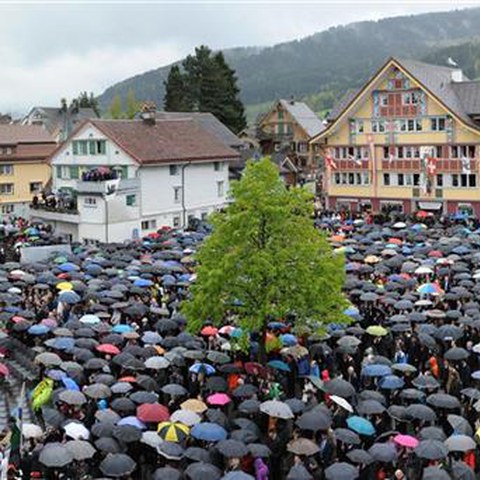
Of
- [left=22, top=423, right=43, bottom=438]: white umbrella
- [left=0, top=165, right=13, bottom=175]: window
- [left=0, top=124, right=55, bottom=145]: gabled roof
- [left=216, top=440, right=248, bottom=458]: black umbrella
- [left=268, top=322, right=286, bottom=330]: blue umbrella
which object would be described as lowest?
[left=22, top=423, right=43, bottom=438]: white umbrella

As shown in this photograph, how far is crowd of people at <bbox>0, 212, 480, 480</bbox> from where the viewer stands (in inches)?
527

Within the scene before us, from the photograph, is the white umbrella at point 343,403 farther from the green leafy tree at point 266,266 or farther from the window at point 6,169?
the window at point 6,169

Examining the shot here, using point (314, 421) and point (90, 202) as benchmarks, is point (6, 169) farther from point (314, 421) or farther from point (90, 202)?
point (314, 421)

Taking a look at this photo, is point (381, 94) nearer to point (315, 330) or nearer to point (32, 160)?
point (32, 160)

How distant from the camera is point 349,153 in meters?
55.0

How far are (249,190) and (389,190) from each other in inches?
1404

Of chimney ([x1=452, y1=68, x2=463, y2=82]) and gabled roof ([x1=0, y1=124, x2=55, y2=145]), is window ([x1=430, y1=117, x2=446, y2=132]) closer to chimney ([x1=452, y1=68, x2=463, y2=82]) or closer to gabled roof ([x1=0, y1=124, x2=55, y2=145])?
chimney ([x1=452, y1=68, x2=463, y2=82])

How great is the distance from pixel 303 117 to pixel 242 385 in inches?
2845

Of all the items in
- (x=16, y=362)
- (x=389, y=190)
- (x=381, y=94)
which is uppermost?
(x=381, y=94)

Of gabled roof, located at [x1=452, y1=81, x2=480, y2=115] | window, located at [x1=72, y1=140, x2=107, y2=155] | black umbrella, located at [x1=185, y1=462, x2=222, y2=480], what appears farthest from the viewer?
window, located at [x1=72, y1=140, x2=107, y2=155]

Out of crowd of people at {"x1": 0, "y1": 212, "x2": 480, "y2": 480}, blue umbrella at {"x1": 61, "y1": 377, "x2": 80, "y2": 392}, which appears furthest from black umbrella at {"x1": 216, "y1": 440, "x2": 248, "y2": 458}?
blue umbrella at {"x1": 61, "y1": 377, "x2": 80, "y2": 392}

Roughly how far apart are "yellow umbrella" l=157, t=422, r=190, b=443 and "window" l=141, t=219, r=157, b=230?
1312 inches

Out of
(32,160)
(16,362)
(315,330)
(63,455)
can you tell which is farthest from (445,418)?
(32,160)

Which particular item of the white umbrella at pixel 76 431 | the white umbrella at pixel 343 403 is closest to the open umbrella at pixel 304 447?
the white umbrella at pixel 343 403
